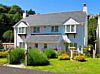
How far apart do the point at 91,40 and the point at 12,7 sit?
40.6 metres

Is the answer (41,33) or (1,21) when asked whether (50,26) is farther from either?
(1,21)

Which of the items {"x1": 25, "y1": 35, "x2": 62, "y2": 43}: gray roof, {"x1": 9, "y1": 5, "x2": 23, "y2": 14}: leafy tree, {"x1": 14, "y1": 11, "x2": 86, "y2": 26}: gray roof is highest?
{"x1": 9, "y1": 5, "x2": 23, "y2": 14}: leafy tree

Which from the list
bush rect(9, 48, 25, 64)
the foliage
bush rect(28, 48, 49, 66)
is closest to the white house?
the foliage

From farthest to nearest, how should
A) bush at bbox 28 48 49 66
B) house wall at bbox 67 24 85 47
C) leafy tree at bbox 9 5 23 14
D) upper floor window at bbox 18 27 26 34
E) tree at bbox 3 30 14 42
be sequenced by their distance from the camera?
leafy tree at bbox 9 5 23 14, tree at bbox 3 30 14 42, upper floor window at bbox 18 27 26 34, house wall at bbox 67 24 85 47, bush at bbox 28 48 49 66

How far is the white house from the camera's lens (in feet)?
151

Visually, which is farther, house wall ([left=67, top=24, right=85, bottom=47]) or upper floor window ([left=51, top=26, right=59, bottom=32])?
upper floor window ([left=51, top=26, right=59, bottom=32])

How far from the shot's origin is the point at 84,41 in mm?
45875

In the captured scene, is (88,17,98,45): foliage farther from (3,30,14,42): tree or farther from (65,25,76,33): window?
(3,30,14,42): tree

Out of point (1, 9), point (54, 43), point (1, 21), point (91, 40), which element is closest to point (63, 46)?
point (54, 43)

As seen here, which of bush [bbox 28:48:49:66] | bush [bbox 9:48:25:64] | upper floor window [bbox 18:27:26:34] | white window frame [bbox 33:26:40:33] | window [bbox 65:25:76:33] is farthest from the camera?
upper floor window [bbox 18:27:26:34]

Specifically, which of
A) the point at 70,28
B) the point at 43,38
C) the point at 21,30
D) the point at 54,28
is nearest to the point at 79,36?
the point at 70,28

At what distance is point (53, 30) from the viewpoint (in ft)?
162

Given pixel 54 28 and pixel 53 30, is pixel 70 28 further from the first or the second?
pixel 53 30

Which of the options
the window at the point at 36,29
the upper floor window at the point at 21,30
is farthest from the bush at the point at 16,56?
the upper floor window at the point at 21,30
